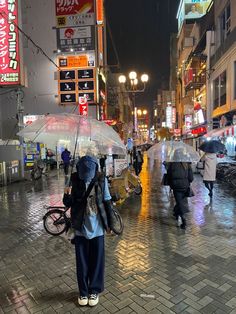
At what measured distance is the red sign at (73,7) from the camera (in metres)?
25.2

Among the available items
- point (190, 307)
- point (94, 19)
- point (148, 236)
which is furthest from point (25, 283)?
point (94, 19)

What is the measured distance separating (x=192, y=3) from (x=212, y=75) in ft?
92.0

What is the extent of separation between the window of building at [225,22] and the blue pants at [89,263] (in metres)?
19.5

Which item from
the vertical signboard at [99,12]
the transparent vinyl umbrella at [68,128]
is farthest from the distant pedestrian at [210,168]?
the vertical signboard at [99,12]

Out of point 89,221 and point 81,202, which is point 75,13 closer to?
point 81,202

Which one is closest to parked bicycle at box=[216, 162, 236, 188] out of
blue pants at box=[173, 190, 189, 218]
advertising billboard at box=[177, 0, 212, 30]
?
blue pants at box=[173, 190, 189, 218]

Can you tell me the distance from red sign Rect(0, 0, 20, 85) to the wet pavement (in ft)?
27.3

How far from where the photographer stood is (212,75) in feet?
77.9

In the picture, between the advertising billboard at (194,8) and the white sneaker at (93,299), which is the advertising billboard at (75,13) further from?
the advertising billboard at (194,8)

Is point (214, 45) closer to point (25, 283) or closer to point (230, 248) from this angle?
point (230, 248)

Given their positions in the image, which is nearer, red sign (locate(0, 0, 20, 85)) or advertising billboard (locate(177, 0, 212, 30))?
red sign (locate(0, 0, 20, 85))

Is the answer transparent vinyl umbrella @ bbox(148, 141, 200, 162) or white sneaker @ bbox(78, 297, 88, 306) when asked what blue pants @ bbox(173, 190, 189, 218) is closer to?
transparent vinyl umbrella @ bbox(148, 141, 200, 162)

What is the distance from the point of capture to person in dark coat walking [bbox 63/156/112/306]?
381cm

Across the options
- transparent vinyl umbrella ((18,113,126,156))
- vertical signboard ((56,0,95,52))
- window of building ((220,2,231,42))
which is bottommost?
transparent vinyl umbrella ((18,113,126,156))
